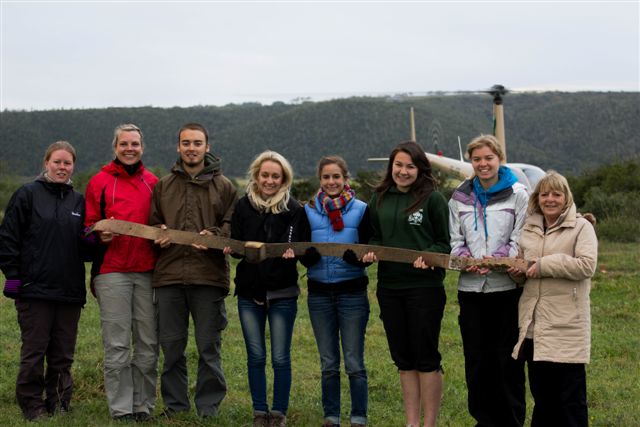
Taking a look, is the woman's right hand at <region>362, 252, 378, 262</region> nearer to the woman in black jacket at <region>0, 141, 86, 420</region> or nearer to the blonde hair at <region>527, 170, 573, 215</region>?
the blonde hair at <region>527, 170, 573, 215</region>

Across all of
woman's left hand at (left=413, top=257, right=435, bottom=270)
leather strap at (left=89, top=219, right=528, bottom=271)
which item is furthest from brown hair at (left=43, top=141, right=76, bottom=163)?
woman's left hand at (left=413, top=257, right=435, bottom=270)

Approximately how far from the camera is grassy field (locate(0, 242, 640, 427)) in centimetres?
685

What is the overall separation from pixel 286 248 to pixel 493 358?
1579 millimetres

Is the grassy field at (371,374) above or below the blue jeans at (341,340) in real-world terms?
below

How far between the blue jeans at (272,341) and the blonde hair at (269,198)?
2.14ft

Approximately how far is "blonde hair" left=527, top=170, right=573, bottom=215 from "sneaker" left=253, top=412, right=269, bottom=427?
7.73 feet

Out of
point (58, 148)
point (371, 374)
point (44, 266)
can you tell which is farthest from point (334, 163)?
point (371, 374)

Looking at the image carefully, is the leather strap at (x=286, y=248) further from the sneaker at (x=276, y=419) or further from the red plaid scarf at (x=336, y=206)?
the sneaker at (x=276, y=419)

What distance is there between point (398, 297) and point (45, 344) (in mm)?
2619

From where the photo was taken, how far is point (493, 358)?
5.91 metres

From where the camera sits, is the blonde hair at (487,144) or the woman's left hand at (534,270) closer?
the woman's left hand at (534,270)

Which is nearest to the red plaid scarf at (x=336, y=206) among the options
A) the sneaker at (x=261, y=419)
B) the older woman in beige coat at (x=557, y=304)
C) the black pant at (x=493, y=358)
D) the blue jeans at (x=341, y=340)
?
the blue jeans at (x=341, y=340)

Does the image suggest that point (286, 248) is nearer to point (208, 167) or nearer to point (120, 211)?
point (208, 167)

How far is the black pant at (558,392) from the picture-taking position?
5.59 m
